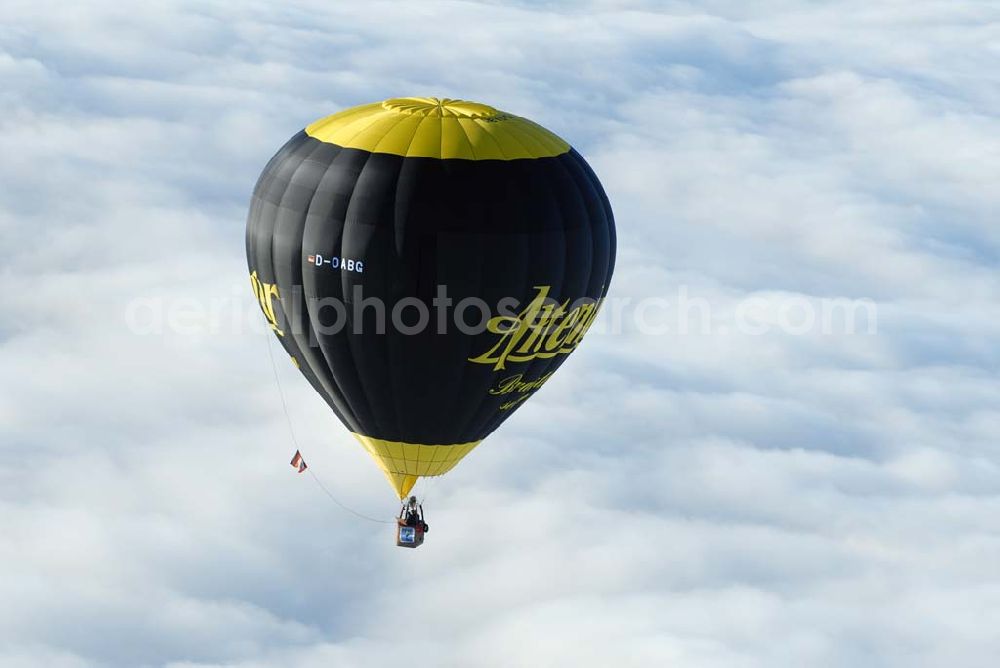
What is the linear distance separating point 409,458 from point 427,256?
7.89 metres

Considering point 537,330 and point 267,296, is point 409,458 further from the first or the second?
point 267,296

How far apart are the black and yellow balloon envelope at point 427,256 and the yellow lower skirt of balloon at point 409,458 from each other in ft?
1.74

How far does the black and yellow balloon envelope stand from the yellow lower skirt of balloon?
1.74ft

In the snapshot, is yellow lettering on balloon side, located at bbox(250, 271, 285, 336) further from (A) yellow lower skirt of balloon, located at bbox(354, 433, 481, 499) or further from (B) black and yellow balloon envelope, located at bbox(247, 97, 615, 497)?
(A) yellow lower skirt of balloon, located at bbox(354, 433, 481, 499)

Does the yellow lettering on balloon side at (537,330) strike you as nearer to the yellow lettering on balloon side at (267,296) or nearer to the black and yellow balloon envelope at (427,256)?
the black and yellow balloon envelope at (427,256)

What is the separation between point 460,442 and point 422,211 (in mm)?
8509

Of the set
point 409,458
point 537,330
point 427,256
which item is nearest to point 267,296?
point 427,256

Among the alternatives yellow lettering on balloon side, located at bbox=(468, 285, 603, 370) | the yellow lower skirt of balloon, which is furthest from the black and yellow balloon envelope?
the yellow lower skirt of balloon

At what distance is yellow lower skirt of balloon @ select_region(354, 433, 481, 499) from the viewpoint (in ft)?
172

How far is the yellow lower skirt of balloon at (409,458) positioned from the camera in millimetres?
52500

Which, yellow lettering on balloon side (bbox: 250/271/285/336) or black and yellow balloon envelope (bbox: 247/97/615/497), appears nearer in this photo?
black and yellow balloon envelope (bbox: 247/97/615/497)

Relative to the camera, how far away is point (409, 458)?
52812 mm

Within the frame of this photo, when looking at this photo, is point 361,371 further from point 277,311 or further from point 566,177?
point 566,177

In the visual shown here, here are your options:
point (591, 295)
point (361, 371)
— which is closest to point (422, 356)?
point (361, 371)
